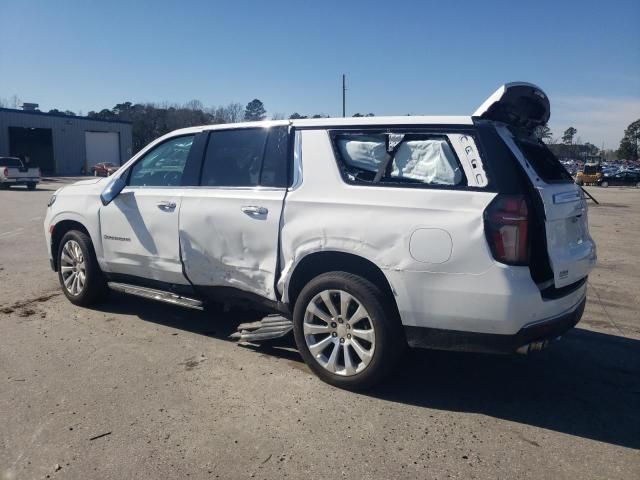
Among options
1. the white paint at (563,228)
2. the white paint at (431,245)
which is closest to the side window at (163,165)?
the white paint at (431,245)

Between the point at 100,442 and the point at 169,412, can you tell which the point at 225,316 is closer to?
the point at 169,412

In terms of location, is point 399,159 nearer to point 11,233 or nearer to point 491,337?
point 491,337

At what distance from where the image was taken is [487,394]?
3973mm

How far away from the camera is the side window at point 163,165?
17.0ft

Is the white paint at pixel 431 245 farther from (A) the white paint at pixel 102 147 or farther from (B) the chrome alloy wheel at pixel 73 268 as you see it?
(A) the white paint at pixel 102 147

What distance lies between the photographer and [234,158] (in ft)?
15.7

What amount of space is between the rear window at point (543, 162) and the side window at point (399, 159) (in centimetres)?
51

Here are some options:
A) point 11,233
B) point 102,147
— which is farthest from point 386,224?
point 102,147

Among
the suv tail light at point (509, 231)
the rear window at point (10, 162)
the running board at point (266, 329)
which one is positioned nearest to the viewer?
the suv tail light at point (509, 231)

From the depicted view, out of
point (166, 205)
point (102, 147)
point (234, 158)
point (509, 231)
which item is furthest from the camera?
point (102, 147)

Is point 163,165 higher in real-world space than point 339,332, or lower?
higher

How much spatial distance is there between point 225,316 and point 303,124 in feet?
7.94

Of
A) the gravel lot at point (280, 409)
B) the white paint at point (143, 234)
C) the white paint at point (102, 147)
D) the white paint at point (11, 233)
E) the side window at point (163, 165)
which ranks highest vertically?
the white paint at point (102, 147)

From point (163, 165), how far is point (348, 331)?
2.66 metres
